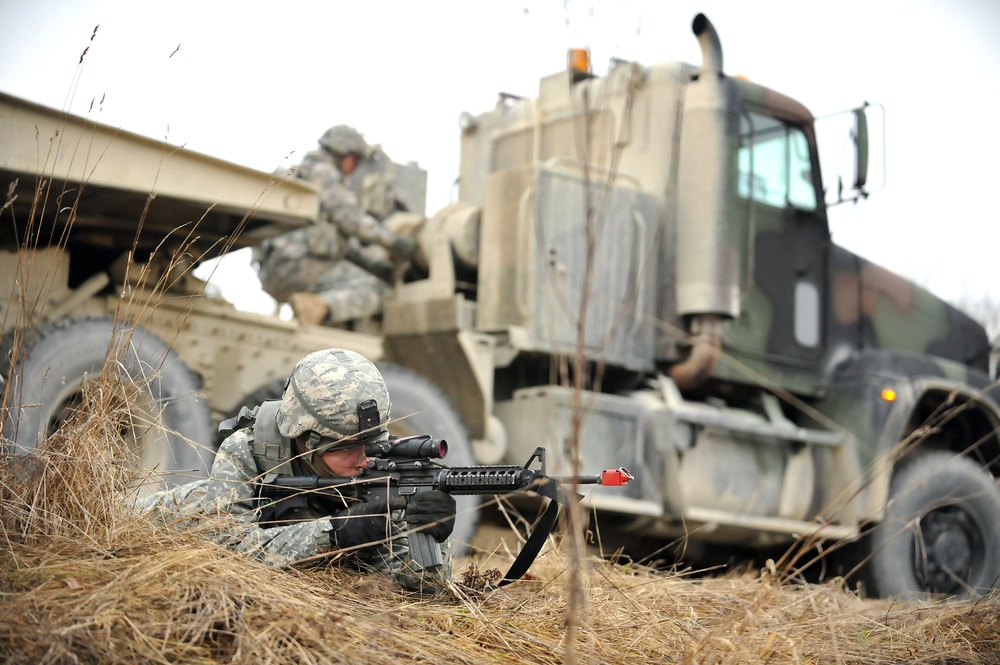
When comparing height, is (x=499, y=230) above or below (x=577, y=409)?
above

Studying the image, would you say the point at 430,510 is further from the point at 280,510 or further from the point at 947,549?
the point at 947,549

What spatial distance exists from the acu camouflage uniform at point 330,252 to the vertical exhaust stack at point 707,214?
152 centimetres

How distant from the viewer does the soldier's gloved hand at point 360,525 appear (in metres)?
2.62

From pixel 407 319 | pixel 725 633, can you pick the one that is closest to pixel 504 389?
pixel 407 319

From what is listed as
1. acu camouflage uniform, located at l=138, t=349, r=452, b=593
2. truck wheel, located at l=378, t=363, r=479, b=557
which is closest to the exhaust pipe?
truck wheel, located at l=378, t=363, r=479, b=557

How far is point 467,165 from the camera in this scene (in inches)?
276

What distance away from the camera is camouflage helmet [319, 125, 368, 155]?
6117 mm

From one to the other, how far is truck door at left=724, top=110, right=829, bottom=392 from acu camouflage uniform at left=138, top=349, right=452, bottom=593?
3.62 meters

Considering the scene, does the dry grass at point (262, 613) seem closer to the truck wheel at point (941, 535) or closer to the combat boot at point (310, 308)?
the combat boot at point (310, 308)

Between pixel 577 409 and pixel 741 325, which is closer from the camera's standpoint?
pixel 577 409

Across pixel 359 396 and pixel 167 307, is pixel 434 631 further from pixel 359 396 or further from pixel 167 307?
pixel 167 307

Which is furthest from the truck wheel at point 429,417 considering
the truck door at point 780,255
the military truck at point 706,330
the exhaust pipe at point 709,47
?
the exhaust pipe at point 709,47

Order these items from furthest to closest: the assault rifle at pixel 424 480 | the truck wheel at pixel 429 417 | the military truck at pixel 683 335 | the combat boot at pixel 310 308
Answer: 1. the combat boot at pixel 310 308
2. the military truck at pixel 683 335
3. the truck wheel at pixel 429 417
4. the assault rifle at pixel 424 480

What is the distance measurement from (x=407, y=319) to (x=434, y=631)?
3408 millimetres
